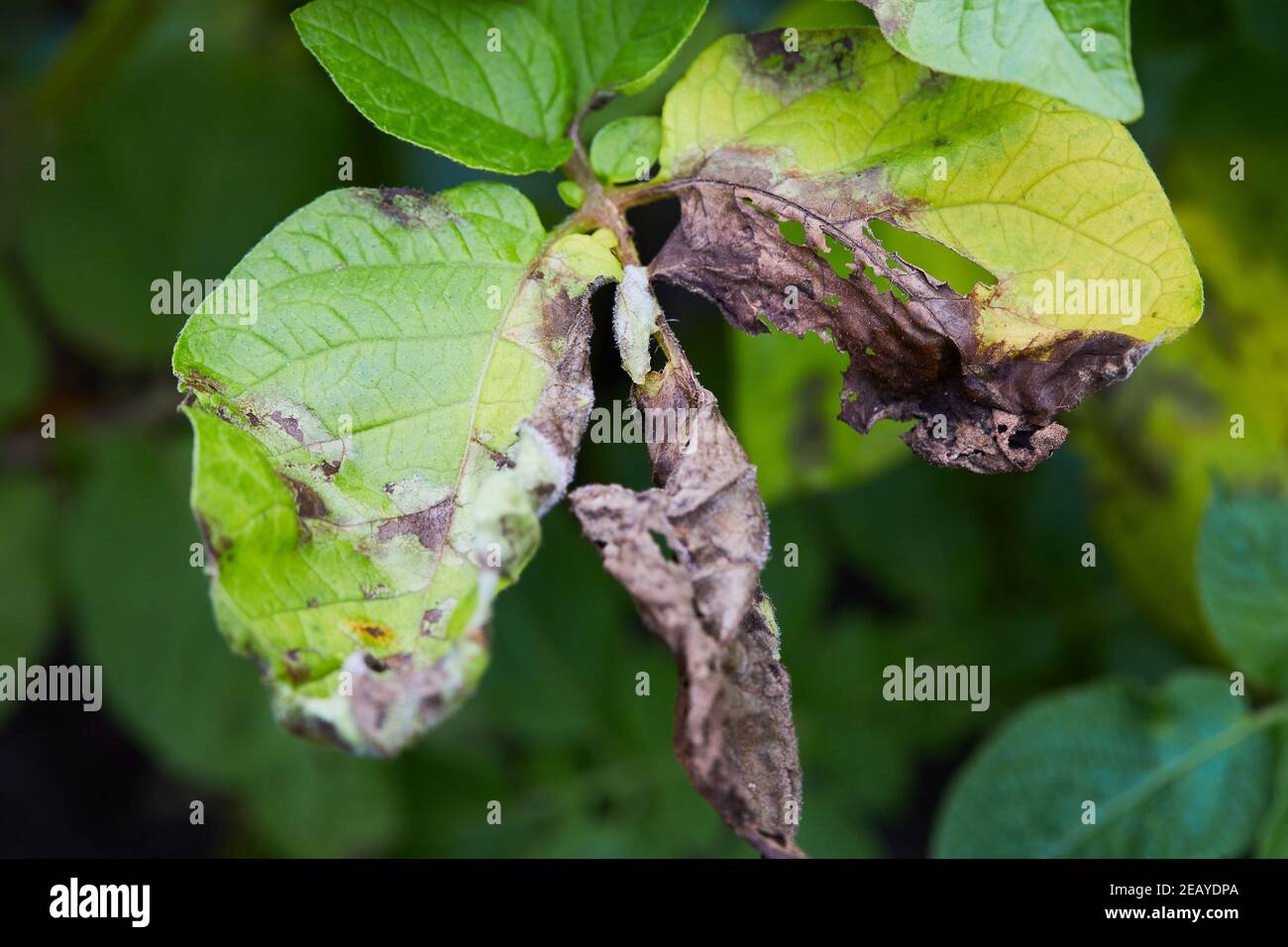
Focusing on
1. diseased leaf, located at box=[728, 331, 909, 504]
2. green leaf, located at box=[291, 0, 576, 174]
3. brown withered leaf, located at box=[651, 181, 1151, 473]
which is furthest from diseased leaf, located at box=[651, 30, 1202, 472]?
diseased leaf, located at box=[728, 331, 909, 504]

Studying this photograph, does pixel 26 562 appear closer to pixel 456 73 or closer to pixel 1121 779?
pixel 456 73

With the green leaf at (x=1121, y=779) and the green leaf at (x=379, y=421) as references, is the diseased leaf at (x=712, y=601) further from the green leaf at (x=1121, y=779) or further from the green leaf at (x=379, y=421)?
the green leaf at (x=1121, y=779)

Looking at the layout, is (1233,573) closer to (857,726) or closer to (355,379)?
(857,726)

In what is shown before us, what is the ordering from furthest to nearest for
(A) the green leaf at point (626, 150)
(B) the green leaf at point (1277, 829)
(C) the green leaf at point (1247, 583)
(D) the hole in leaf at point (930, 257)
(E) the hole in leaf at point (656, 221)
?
(E) the hole in leaf at point (656, 221) → (C) the green leaf at point (1247, 583) → (B) the green leaf at point (1277, 829) → (D) the hole in leaf at point (930, 257) → (A) the green leaf at point (626, 150)

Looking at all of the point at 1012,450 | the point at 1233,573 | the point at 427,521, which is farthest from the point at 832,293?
the point at 1233,573

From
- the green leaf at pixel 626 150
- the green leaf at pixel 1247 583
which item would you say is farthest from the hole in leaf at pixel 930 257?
the green leaf at pixel 1247 583

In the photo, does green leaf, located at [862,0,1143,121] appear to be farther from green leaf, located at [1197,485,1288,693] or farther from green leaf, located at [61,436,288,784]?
green leaf, located at [61,436,288,784]
